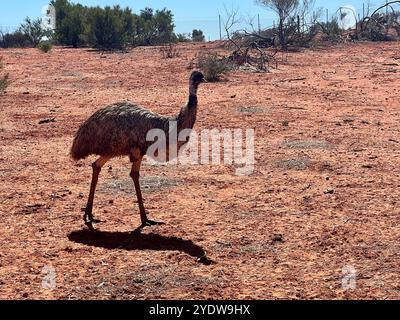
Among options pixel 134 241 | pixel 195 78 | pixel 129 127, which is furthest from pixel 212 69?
pixel 134 241

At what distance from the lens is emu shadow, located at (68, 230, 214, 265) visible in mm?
5289

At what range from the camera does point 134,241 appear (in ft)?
18.1

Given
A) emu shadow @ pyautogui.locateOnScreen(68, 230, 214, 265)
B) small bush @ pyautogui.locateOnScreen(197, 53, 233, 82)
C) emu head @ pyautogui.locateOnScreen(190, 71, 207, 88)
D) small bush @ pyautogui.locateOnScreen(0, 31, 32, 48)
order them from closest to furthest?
emu shadow @ pyautogui.locateOnScreen(68, 230, 214, 265) → emu head @ pyautogui.locateOnScreen(190, 71, 207, 88) → small bush @ pyautogui.locateOnScreen(197, 53, 233, 82) → small bush @ pyautogui.locateOnScreen(0, 31, 32, 48)

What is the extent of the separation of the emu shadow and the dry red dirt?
0.06 feet

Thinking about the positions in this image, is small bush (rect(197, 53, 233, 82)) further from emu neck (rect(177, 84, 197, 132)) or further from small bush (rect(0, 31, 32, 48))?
small bush (rect(0, 31, 32, 48))

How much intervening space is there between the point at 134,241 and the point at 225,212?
1171mm

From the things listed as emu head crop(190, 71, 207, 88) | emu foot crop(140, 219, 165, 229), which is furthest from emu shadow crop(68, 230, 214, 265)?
emu head crop(190, 71, 207, 88)

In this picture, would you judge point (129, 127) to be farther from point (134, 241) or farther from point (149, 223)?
point (134, 241)

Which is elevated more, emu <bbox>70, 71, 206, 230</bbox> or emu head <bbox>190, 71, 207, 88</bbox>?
emu head <bbox>190, 71, 207, 88</bbox>

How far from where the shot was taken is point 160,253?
5.18m

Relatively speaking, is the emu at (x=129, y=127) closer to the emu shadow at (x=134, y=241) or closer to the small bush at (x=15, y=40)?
the emu shadow at (x=134, y=241)

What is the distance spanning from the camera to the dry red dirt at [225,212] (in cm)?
457
